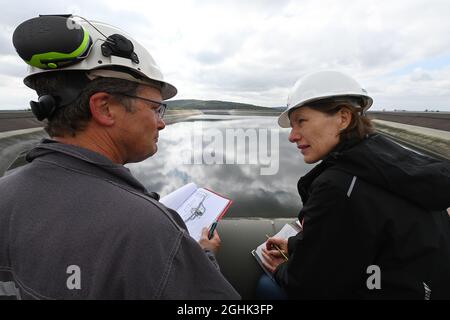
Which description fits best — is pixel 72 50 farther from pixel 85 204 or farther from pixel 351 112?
pixel 351 112

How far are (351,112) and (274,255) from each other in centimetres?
137

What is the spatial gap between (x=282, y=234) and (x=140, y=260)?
1890 millimetres

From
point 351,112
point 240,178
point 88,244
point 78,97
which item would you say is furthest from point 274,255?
point 240,178

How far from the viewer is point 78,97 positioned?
1.15 meters

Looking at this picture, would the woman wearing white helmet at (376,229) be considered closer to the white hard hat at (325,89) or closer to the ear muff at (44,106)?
the white hard hat at (325,89)

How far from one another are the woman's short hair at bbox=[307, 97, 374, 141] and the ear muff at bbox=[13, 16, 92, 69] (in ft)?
4.96

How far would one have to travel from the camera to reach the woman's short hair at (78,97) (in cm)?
113

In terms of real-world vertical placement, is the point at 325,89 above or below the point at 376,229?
above

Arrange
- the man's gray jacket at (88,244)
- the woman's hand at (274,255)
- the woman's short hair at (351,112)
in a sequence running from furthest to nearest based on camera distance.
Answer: the woman's hand at (274,255) < the woman's short hair at (351,112) < the man's gray jacket at (88,244)

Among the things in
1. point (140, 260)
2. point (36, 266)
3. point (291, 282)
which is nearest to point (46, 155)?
point (36, 266)

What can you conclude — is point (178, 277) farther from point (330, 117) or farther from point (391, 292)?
point (330, 117)

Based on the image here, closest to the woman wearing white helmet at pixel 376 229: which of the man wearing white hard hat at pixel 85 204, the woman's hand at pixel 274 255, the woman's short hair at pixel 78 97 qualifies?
the woman's hand at pixel 274 255

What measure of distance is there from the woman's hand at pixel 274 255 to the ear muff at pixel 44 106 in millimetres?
1958

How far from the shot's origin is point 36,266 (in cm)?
86
